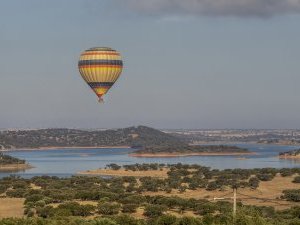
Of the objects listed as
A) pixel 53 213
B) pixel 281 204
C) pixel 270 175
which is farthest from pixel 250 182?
pixel 53 213

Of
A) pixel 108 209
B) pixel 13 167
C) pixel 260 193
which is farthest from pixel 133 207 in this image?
pixel 13 167

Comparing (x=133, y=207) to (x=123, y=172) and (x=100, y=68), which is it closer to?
(x=100, y=68)

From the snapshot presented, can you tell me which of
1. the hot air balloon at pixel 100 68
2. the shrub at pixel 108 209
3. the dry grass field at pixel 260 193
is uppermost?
the hot air balloon at pixel 100 68

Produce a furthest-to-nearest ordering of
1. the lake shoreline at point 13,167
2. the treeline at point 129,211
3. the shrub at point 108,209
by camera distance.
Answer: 1. the lake shoreline at point 13,167
2. the shrub at point 108,209
3. the treeline at point 129,211

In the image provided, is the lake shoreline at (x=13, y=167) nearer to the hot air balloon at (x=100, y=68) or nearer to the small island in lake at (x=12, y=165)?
the small island in lake at (x=12, y=165)

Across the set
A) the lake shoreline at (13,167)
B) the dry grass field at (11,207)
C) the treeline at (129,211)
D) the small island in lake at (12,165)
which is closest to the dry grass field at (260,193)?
the treeline at (129,211)

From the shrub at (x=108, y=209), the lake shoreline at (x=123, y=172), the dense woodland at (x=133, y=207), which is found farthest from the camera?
the lake shoreline at (x=123, y=172)

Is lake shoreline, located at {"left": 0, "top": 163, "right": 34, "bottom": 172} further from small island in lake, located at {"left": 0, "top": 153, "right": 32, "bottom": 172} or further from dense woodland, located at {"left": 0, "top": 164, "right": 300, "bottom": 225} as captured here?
dense woodland, located at {"left": 0, "top": 164, "right": 300, "bottom": 225}

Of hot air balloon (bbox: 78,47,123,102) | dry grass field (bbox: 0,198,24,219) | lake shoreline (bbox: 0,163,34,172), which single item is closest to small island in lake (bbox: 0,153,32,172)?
lake shoreline (bbox: 0,163,34,172)

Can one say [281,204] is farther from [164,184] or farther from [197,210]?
[164,184]
